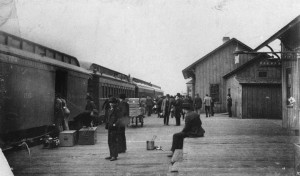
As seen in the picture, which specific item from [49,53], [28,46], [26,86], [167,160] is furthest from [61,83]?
[167,160]

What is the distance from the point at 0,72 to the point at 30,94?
7.23 ft

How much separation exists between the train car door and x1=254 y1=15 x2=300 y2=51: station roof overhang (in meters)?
7.27

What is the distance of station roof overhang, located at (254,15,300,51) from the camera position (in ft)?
42.4

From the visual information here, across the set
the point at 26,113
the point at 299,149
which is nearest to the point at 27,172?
the point at 26,113

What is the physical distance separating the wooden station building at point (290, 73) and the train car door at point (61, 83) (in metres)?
7.30

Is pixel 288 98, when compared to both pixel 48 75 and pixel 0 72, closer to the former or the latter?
pixel 48 75

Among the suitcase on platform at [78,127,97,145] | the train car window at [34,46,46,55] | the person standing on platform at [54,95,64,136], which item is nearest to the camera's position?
the suitcase on platform at [78,127,97,145]

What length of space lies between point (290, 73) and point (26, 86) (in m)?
9.95

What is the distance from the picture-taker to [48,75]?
13.9 meters

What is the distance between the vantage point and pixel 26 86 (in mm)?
11758

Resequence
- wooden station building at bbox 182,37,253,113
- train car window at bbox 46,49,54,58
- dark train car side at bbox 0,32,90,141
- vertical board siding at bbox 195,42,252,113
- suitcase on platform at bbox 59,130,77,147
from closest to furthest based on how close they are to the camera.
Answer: dark train car side at bbox 0,32,90,141
suitcase on platform at bbox 59,130,77,147
train car window at bbox 46,49,54,58
wooden station building at bbox 182,37,253,113
vertical board siding at bbox 195,42,252,113

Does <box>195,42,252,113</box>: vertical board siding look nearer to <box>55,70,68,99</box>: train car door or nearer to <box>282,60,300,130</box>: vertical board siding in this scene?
<box>282,60,300,130</box>: vertical board siding

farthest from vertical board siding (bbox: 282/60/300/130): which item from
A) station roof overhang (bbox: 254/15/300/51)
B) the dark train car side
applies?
the dark train car side

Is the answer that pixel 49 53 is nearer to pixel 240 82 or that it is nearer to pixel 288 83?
pixel 288 83
